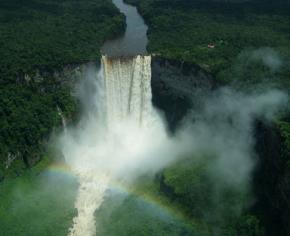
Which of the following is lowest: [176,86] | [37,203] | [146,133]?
[37,203]

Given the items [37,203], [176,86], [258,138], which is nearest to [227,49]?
[176,86]

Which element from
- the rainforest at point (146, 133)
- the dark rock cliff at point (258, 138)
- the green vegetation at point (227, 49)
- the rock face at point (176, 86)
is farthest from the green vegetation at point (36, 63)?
the dark rock cliff at point (258, 138)

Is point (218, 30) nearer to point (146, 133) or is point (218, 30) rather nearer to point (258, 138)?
point (146, 133)

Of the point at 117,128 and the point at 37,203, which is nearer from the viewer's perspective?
the point at 37,203

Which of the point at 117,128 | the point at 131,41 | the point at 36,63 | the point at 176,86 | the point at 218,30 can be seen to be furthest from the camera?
the point at 131,41

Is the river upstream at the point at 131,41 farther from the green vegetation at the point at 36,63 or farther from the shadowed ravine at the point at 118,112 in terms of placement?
the shadowed ravine at the point at 118,112

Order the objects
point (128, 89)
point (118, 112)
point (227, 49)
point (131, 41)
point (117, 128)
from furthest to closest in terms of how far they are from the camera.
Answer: point (131, 41) → point (227, 49) → point (118, 112) → point (117, 128) → point (128, 89)
